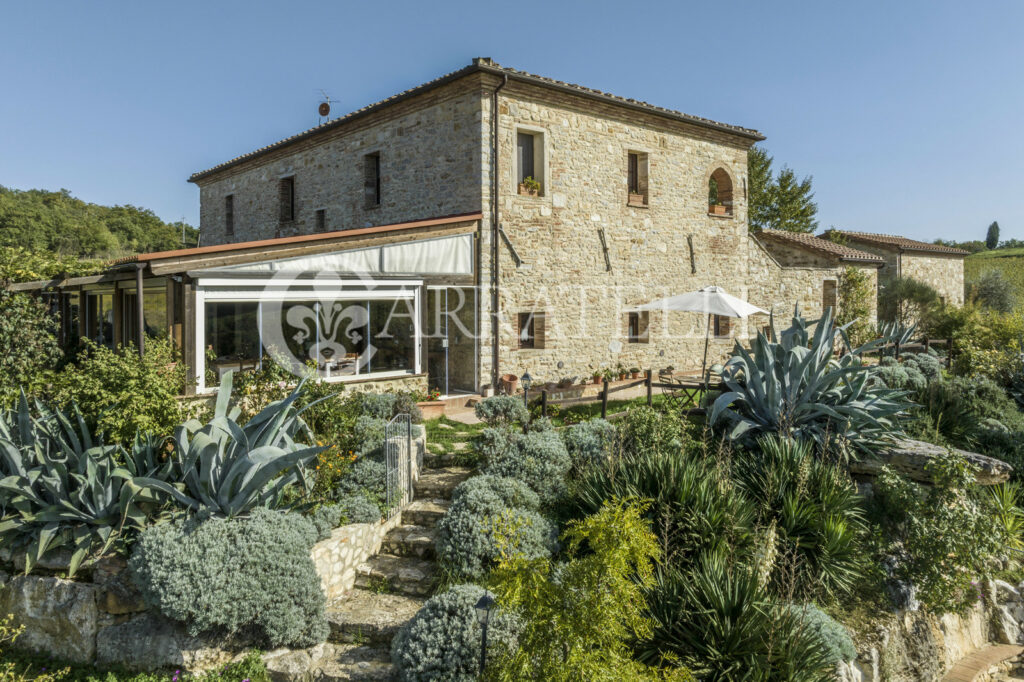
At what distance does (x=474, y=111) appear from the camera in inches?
498

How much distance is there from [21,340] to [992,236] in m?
90.0

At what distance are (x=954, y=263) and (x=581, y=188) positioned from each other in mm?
23044

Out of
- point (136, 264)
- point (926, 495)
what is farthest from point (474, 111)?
point (926, 495)

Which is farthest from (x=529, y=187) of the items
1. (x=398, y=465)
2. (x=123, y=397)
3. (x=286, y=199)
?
(x=123, y=397)

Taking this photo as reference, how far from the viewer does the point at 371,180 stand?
1528cm

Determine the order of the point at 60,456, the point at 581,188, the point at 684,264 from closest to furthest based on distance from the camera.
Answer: the point at 60,456, the point at 581,188, the point at 684,264

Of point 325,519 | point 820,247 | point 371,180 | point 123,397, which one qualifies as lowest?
point 325,519

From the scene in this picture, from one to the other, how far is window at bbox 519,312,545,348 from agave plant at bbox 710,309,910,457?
20.7 feet

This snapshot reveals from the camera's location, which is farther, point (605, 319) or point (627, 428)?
point (605, 319)

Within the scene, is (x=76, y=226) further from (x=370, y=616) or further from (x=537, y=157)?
(x=370, y=616)

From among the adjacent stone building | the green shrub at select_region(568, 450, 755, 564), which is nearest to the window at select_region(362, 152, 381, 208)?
the green shrub at select_region(568, 450, 755, 564)

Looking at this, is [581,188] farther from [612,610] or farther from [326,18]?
[612,610]

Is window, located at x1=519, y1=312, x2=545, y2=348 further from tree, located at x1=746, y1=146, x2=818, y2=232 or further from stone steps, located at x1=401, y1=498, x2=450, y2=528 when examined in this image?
tree, located at x1=746, y1=146, x2=818, y2=232

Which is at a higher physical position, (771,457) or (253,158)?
(253,158)
